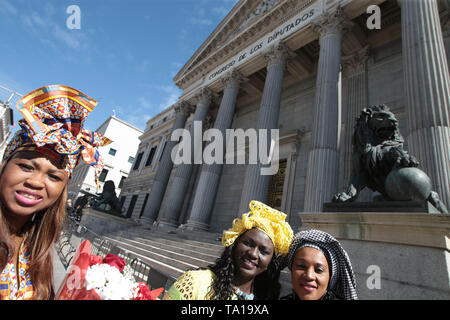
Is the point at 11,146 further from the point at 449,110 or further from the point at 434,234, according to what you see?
the point at 449,110

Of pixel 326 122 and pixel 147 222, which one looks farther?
pixel 147 222

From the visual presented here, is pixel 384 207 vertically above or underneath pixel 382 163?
underneath

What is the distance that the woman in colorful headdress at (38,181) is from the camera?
131 cm

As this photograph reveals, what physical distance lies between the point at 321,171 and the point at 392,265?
4.89 m

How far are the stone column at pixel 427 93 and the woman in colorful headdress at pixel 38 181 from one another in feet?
23.3

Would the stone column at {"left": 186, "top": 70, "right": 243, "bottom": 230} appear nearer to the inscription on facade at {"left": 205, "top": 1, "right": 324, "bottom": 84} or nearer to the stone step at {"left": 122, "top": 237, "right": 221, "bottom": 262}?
the inscription on facade at {"left": 205, "top": 1, "right": 324, "bottom": 84}

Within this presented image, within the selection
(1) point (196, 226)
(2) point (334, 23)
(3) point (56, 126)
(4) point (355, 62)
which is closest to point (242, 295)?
(3) point (56, 126)

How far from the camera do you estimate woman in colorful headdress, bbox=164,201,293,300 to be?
174 cm

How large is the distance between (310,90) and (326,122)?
269 inches

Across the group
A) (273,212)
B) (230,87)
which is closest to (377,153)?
(273,212)

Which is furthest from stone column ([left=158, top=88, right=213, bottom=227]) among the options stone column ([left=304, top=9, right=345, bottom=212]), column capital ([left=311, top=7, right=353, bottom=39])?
column capital ([left=311, top=7, right=353, bottom=39])

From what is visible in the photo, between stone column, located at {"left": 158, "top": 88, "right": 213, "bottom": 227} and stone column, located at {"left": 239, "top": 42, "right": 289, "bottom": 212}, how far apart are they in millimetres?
6066

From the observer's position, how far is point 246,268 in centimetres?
180

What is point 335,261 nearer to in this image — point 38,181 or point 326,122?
point 38,181
